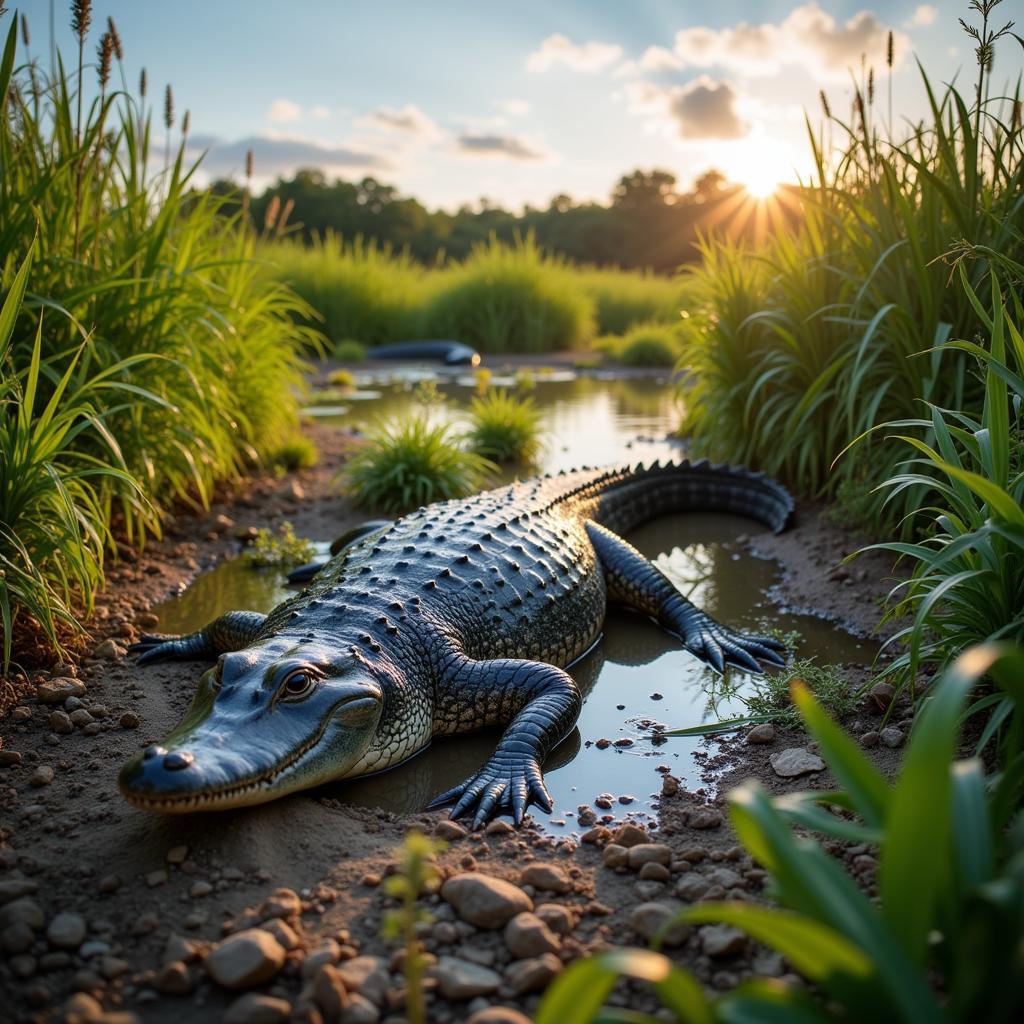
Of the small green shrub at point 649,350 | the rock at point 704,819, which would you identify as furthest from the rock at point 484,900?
the small green shrub at point 649,350

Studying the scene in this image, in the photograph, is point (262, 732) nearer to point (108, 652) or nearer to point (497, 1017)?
point (497, 1017)

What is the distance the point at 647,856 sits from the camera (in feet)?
8.60

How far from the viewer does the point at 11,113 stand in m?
5.00

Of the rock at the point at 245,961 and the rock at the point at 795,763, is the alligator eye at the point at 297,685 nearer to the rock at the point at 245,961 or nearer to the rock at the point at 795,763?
the rock at the point at 245,961

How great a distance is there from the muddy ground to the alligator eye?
0.39 meters

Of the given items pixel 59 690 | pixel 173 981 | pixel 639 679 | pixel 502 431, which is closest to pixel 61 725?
pixel 59 690

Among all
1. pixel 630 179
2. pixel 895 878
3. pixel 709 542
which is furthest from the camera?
pixel 630 179

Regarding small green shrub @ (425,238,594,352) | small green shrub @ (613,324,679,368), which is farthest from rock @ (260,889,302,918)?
small green shrub @ (425,238,594,352)

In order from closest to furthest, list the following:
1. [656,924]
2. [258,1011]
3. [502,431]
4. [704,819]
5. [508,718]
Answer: [258,1011] → [656,924] → [704,819] → [508,718] → [502,431]

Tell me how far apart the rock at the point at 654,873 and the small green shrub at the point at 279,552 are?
12.5 ft

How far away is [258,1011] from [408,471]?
524cm

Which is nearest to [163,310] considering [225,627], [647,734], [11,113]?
[11,113]

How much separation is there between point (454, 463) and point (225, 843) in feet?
15.1

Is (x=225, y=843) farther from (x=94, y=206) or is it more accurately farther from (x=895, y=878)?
(x=94, y=206)
